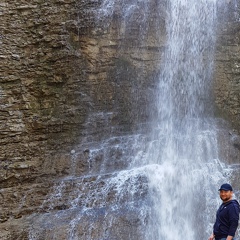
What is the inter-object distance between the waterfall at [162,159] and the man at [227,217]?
8.97ft

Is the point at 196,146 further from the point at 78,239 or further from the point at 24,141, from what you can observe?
the point at 24,141

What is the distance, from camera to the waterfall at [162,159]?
7.21m

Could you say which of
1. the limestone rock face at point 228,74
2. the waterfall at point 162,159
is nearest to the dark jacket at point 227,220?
the waterfall at point 162,159

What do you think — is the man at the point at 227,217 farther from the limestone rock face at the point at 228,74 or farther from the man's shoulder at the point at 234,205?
the limestone rock face at the point at 228,74

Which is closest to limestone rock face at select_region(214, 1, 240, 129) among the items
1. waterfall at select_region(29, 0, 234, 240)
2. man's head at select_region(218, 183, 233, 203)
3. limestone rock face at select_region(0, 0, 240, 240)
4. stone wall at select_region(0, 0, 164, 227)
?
limestone rock face at select_region(0, 0, 240, 240)

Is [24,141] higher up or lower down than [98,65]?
lower down

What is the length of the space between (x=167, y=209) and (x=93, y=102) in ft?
12.4

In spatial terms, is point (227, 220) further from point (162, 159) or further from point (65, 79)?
point (65, 79)

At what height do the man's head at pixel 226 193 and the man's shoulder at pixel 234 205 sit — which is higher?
the man's head at pixel 226 193

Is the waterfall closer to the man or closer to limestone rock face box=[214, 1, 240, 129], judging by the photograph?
limestone rock face box=[214, 1, 240, 129]

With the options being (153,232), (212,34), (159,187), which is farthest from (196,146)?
(212,34)

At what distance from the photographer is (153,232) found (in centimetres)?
709

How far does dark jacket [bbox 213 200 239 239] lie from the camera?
429cm

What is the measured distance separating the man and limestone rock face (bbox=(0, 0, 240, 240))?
488 centimetres
